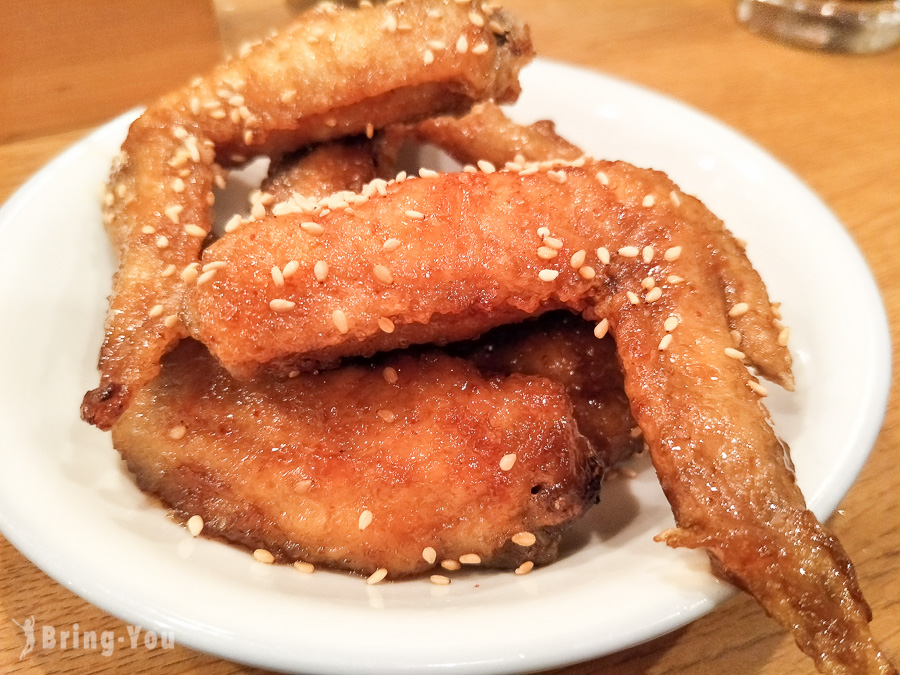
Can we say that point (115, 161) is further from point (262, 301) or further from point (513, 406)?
point (513, 406)

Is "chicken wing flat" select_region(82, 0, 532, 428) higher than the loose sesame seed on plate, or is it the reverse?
"chicken wing flat" select_region(82, 0, 532, 428)

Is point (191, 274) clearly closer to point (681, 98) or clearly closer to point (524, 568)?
point (524, 568)

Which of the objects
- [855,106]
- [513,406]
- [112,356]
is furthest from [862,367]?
[855,106]

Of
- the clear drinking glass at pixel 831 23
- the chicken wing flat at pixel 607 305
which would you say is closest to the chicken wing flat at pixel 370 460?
the chicken wing flat at pixel 607 305

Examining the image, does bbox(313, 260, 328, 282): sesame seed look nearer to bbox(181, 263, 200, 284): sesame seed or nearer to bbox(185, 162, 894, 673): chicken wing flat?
bbox(185, 162, 894, 673): chicken wing flat

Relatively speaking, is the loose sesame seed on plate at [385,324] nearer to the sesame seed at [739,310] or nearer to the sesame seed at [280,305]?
the sesame seed at [280,305]

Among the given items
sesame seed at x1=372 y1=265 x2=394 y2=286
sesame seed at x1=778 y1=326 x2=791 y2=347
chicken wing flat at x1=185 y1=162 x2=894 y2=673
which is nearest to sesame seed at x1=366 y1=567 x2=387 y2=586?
chicken wing flat at x1=185 y1=162 x2=894 y2=673
